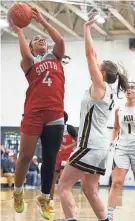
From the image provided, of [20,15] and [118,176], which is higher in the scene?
[20,15]

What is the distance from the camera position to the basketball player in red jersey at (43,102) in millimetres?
4840

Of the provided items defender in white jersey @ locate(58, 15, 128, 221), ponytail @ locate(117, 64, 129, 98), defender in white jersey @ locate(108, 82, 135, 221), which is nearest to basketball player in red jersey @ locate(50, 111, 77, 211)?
defender in white jersey @ locate(108, 82, 135, 221)

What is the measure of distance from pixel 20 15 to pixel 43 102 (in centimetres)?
89

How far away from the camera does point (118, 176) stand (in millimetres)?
6617

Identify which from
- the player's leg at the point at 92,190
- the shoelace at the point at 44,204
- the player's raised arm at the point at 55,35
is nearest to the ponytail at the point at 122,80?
the player's raised arm at the point at 55,35

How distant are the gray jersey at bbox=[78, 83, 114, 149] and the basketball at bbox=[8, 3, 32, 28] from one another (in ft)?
3.55

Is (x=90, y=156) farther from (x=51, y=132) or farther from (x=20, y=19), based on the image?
(x=20, y=19)

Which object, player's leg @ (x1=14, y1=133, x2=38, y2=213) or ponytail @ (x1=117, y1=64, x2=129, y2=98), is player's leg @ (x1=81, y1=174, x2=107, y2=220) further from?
ponytail @ (x1=117, y1=64, x2=129, y2=98)

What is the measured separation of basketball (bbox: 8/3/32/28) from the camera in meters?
4.77

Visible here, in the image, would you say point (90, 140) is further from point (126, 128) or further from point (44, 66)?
point (126, 128)

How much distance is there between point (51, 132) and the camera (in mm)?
4844

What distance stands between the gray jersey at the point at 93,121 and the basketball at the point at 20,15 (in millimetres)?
1082

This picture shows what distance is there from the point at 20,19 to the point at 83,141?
1.47 metres

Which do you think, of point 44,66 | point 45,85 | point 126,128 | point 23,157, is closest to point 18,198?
point 23,157
